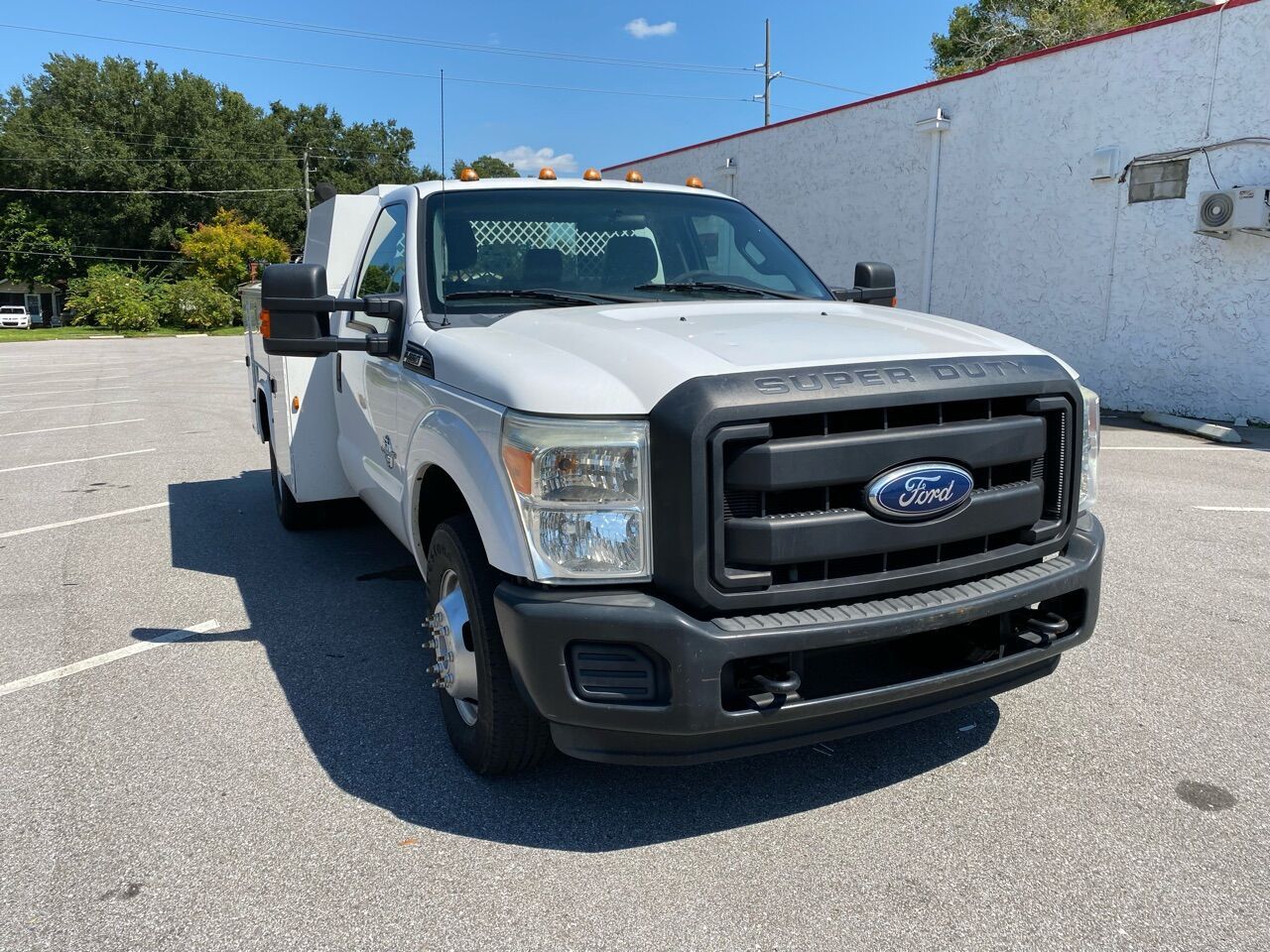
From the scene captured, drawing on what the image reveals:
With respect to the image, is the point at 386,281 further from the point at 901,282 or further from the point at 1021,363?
the point at 901,282

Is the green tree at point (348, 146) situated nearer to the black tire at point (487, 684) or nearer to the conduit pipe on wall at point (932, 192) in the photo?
the conduit pipe on wall at point (932, 192)

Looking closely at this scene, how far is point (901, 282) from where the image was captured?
16.1 meters

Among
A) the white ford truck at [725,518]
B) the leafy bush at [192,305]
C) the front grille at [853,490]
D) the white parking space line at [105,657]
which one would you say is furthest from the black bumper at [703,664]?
the leafy bush at [192,305]

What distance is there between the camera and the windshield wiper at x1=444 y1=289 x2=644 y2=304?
380 cm

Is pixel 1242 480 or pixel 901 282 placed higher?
pixel 901 282

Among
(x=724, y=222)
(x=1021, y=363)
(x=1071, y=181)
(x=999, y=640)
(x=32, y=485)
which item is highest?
(x=1071, y=181)

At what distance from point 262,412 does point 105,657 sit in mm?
2847

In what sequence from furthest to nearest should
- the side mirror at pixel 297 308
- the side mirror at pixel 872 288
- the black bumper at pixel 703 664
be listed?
the side mirror at pixel 872 288 < the side mirror at pixel 297 308 < the black bumper at pixel 703 664

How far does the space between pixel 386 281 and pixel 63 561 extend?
3258mm

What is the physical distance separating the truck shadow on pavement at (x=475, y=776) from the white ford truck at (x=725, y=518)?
0.16 m

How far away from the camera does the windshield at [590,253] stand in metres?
3.86

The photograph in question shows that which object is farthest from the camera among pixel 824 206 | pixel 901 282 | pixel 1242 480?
pixel 824 206

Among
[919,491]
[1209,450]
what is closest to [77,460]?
[919,491]

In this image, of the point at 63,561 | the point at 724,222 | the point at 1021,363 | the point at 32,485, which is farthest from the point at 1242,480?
the point at 32,485
